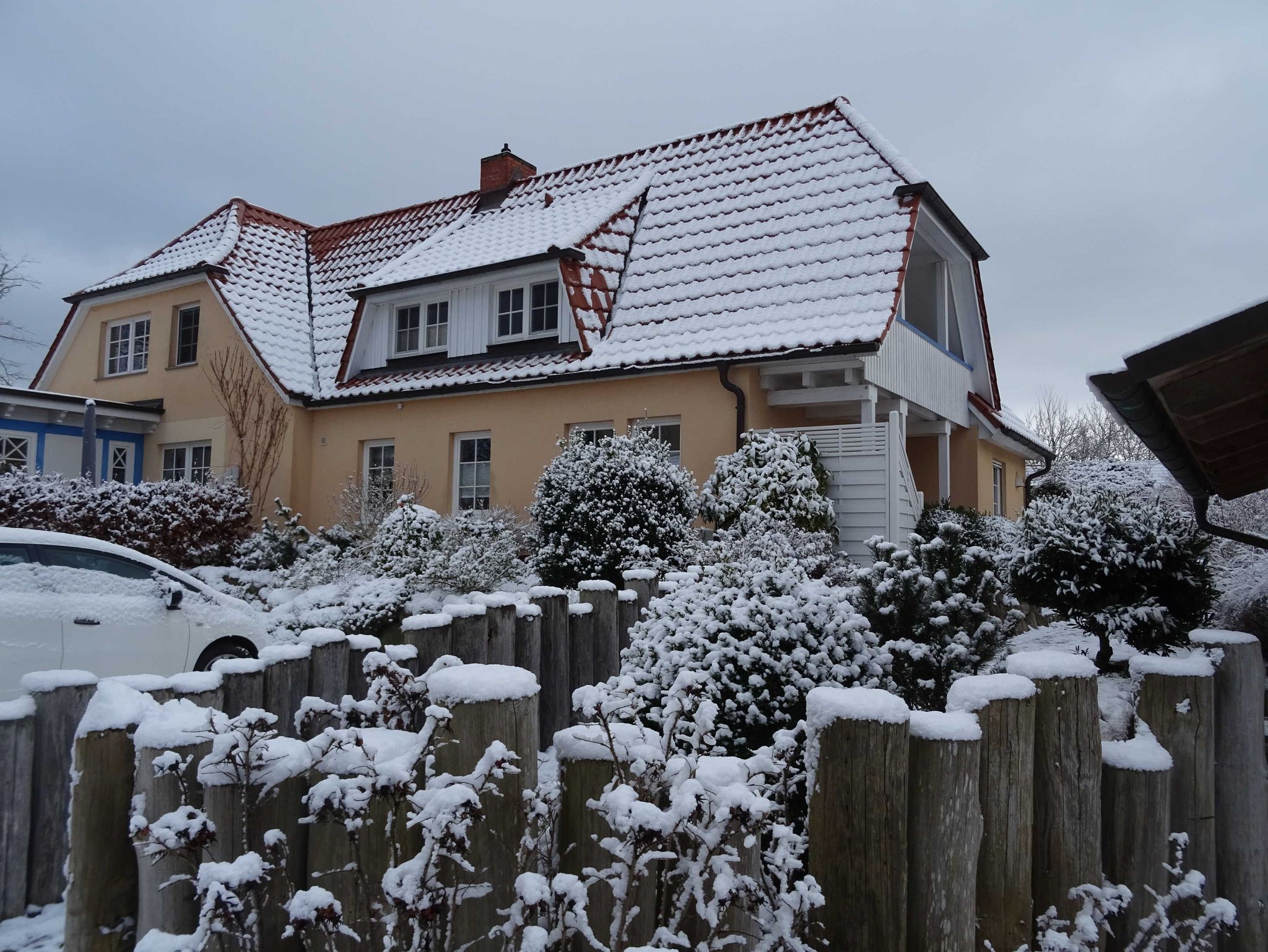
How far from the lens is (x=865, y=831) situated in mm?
2395

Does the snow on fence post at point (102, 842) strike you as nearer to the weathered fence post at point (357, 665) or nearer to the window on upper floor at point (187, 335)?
the weathered fence post at point (357, 665)

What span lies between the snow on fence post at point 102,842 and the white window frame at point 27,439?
57.7 ft

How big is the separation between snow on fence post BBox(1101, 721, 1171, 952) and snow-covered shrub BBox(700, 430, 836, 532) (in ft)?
25.6

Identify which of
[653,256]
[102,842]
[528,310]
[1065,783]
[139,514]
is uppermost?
[653,256]

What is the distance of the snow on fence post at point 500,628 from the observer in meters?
5.27

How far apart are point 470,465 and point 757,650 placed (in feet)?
39.0

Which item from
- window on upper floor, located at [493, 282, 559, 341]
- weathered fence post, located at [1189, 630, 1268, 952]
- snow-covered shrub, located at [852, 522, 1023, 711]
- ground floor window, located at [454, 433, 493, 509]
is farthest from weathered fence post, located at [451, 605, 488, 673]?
window on upper floor, located at [493, 282, 559, 341]

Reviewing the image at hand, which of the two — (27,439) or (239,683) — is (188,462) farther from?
(239,683)

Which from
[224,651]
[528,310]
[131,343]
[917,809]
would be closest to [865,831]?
[917,809]

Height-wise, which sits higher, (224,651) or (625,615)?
(625,615)

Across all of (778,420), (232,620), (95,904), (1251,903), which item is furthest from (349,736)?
(778,420)

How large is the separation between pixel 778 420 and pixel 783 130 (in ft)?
21.3

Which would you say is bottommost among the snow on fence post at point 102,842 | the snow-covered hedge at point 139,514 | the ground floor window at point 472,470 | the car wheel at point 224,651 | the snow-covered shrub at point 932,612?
the car wheel at point 224,651

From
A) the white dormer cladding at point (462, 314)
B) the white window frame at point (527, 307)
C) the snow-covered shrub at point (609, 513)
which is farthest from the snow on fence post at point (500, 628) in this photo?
the white window frame at point (527, 307)
